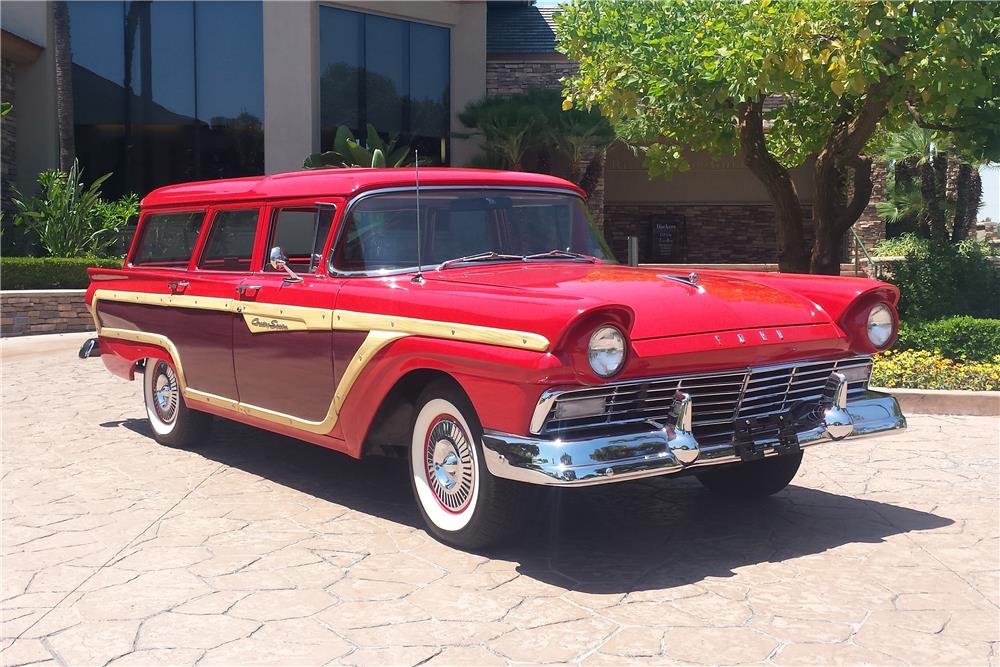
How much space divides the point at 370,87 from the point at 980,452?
17.2 m

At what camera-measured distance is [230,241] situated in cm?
684

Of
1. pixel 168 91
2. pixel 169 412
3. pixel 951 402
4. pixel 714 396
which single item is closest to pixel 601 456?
pixel 714 396

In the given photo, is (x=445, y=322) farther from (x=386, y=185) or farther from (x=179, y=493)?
(x=179, y=493)

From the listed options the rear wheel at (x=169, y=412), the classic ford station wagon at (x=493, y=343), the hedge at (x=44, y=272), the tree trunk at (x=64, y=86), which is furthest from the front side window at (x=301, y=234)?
the tree trunk at (x=64, y=86)

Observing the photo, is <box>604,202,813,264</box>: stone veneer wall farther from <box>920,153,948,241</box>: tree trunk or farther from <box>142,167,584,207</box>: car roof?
<box>142,167,584,207</box>: car roof

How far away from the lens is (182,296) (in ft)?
22.9

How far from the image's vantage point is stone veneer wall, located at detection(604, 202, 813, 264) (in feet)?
92.6

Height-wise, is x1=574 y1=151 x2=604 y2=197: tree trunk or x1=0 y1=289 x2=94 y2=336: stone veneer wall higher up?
x1=574 y1=151 x2=604 y2=197: tree trunk

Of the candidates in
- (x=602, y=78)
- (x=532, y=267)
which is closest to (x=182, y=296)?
(x=532, y=267)

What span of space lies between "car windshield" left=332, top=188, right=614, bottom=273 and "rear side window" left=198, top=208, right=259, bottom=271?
106 cm

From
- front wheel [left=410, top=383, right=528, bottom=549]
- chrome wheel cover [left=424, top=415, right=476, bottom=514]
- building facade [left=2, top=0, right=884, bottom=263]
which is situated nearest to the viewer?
front wheel [left=410, top=383, right=528, bottom=549]

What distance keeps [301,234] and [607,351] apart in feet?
7.76

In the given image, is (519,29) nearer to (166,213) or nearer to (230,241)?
(166,213)

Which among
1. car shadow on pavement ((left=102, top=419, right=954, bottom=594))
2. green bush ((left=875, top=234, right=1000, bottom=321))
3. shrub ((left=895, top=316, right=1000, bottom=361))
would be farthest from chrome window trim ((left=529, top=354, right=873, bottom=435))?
green bush ((left=875, top=234, right=1000, bottom=321))
